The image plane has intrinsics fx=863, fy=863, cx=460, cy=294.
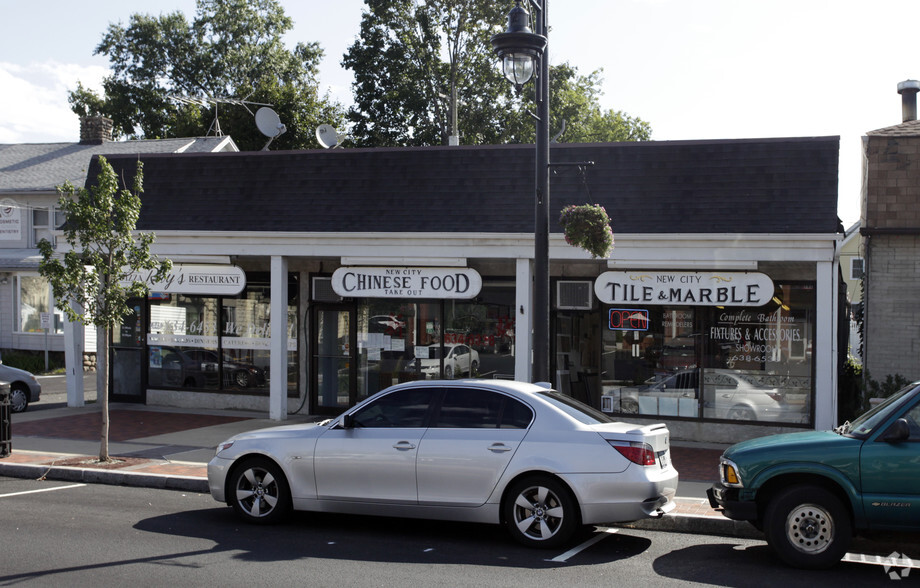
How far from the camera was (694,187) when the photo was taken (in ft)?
44.2

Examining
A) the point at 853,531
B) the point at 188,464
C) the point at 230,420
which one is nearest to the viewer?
the point at 853,531

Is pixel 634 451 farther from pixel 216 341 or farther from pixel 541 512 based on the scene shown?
pixel 216 341

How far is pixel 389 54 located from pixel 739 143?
27.2 m

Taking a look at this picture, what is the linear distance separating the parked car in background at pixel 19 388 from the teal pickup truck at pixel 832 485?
1481cm

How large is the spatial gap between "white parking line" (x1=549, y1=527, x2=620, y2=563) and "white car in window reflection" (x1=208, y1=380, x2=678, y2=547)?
14 cm

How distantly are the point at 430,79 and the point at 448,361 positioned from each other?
82.0ft

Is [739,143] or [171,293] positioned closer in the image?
[739,143]

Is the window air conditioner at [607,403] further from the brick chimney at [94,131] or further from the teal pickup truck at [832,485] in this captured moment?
the brick chimney at [94,131]

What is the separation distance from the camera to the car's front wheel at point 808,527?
23.0ft

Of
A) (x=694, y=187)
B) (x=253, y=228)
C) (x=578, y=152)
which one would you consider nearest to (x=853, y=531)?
(x=694, y=187)

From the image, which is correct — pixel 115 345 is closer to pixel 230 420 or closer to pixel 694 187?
pixel 230 420

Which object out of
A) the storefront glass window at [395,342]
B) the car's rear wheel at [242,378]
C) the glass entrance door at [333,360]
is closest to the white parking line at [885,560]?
the storefront glass window at [395,342]

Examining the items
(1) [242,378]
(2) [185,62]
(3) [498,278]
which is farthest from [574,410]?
(2) [185,62]

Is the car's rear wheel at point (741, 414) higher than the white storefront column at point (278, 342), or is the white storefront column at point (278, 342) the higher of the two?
the white storefront column at point (278, 342)
